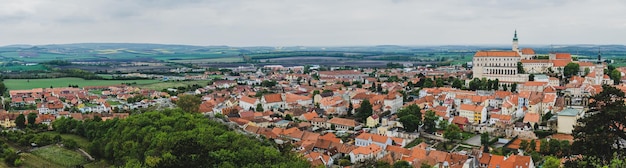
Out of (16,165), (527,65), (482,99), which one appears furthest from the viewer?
(527,65)

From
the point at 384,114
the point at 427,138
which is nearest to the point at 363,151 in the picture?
the point at 427,138

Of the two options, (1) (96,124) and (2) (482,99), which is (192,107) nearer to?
(1) (96,124)

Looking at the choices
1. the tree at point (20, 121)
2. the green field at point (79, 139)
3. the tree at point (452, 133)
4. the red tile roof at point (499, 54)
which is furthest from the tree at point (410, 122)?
the tree at point (20, 121)

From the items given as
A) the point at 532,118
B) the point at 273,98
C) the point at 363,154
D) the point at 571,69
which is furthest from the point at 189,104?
A: the point at 571,69

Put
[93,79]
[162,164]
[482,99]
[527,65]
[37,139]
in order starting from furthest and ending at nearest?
[93,79], [527,65], [482,99], [37,139], [162,164]

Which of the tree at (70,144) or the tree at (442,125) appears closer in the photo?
the tree at (70,144)

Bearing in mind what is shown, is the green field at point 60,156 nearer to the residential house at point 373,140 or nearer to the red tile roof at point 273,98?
the residential house at point 373,140
